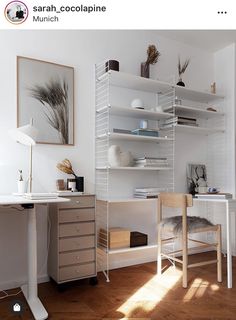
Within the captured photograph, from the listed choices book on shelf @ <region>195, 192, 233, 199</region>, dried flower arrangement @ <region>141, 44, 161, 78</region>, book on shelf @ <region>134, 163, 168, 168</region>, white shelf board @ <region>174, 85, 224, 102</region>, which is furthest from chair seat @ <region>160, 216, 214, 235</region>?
dried flower arrangement @ <region>141, 44, 161, 78</region>

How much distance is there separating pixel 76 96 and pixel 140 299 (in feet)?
6.25

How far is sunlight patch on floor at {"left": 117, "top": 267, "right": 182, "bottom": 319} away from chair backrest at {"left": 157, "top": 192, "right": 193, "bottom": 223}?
53 centimetres

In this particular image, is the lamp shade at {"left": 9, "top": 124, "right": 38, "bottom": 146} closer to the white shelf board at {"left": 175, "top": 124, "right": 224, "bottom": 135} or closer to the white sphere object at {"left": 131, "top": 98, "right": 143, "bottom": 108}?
the white sphere object at {"left": 131, "top": 98, "right": 143, "bottom": 108}

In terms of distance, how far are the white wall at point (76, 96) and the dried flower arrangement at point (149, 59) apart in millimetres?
105

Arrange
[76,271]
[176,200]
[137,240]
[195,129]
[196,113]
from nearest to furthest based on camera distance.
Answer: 1. [76,271]
2. [176,200]
3. [137,240]
4. [195,129]
5. [196,113]

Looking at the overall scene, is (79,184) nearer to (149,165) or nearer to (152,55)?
(149,165)

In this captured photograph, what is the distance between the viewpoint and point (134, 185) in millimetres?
3148

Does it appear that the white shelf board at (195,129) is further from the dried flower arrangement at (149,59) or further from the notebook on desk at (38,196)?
the notebook on desk at (38,196)

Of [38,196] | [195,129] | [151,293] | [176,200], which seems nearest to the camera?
[38,196]

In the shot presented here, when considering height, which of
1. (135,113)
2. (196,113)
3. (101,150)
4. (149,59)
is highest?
(149,59)

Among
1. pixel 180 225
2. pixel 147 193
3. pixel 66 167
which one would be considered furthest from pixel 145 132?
pixel 180 225

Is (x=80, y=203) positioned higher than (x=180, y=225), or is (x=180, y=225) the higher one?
(x=80, y=203)

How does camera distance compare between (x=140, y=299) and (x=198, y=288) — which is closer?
(x=140, y=299)

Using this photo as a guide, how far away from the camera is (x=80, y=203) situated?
2453 millimetres
